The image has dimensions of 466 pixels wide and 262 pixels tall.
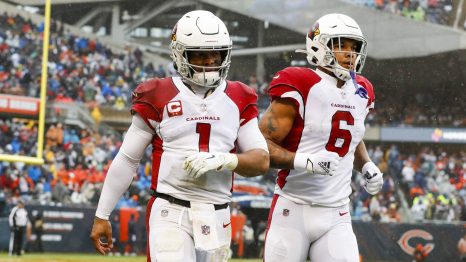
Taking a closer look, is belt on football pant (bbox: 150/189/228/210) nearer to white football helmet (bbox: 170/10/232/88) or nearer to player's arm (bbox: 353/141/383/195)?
white football helmet (bbox: 170/10/232/88)

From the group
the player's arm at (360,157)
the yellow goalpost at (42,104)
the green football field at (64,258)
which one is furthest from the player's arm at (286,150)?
the green football field at (64,258)

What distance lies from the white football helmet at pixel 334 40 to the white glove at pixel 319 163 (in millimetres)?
471

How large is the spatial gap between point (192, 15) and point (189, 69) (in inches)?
10.9

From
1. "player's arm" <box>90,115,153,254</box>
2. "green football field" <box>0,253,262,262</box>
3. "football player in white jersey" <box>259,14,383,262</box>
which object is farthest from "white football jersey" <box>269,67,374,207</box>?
"green football field" <box>0,253,262,262</box>

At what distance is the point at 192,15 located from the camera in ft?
12.9

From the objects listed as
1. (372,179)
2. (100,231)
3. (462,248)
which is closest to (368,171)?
(372,179)

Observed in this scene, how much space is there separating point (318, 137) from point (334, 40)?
19.3 inches

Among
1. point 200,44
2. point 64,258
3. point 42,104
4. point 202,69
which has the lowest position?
point 64,258

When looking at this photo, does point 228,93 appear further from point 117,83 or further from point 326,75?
point 117,83

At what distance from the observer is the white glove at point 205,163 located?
11.6 feet

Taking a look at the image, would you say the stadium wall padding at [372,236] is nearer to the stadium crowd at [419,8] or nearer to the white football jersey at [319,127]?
the stadium crowd at [419,8]

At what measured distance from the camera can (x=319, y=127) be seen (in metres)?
4.41

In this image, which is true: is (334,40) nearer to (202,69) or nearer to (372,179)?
(372,179)

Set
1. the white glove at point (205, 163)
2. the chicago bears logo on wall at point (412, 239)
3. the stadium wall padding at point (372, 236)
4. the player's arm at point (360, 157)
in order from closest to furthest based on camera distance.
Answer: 1. the white glove at point (205, 163)
2. the player's arm at point (360, 157)
3. the stadium wall padding at point (372, 236)
4. the chicago bears logo on wall at point (412, 239)
